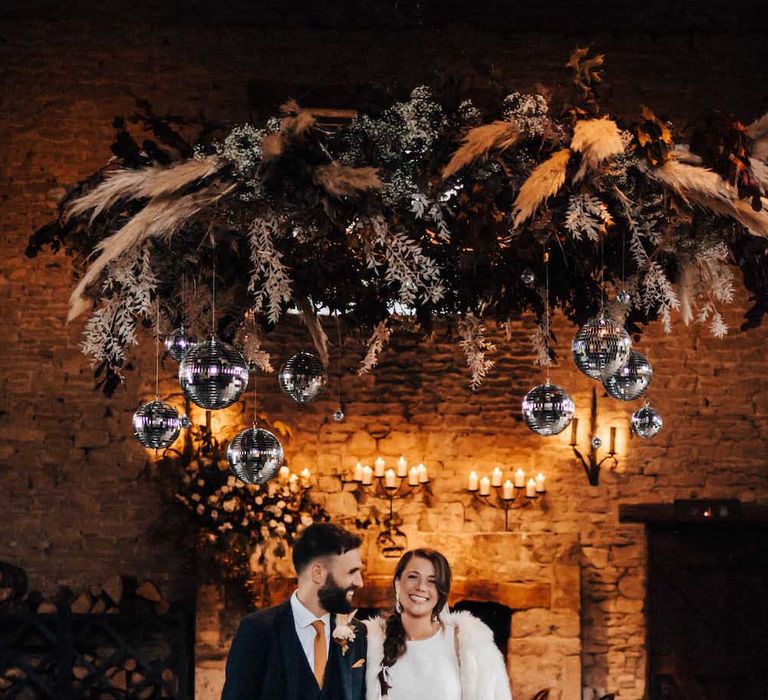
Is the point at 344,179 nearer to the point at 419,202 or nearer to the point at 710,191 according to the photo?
the point at 419,202

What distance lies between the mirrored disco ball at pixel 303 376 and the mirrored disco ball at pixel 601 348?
1067 millimetres

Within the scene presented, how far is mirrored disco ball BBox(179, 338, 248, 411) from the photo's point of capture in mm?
3682

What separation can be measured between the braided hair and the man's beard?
27 centimetres

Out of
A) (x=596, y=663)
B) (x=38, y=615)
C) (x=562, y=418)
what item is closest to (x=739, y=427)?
(x=596, y=663)

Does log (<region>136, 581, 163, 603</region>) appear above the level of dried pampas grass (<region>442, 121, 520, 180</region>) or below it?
below

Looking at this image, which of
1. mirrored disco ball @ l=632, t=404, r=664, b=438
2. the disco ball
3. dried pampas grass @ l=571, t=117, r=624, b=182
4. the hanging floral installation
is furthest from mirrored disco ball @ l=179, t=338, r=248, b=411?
mirrored disco ball @ l=632, t=404, r=664, b=438

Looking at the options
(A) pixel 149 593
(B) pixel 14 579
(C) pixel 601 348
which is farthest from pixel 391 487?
(C) pixel 601 348

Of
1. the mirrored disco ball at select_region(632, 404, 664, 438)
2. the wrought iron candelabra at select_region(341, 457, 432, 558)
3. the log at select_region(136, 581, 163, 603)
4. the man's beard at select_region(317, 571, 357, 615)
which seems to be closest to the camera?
the man's beard at select_region(317, 571, 357, 615)

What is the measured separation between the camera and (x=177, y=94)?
7879 millimetres

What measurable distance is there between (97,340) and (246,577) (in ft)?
12.7

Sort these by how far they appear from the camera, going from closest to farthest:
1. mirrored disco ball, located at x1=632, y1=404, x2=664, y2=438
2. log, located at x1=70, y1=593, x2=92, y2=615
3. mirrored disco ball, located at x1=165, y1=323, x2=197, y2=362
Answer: mirrored disco ball, located at x1=165, y1=323, x2=197, y2=362, mirrored disco ball, located at x1=632, y1=404, x2=664, y2=438, log, located at x1=70, y1=593, x2=92, y2=615

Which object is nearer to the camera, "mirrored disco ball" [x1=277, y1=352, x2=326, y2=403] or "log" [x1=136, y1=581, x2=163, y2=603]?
"mirrored disco ball" [x1=277, y1=352, x2=326, y2=403]

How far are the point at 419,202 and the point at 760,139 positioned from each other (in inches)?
43.1

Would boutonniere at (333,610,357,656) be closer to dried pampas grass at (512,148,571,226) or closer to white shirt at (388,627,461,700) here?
white shirt at (388,627,461,700)
